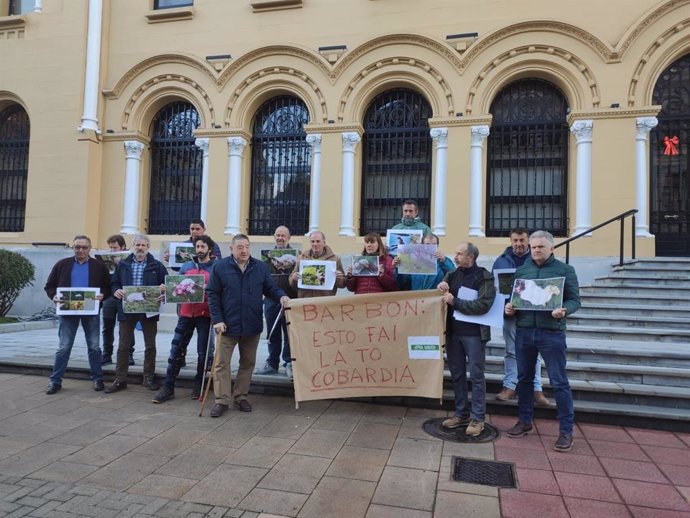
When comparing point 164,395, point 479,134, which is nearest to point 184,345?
point 164,395

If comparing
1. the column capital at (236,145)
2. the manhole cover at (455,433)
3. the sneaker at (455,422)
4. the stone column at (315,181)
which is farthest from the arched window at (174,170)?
the sneaker at (455,422)

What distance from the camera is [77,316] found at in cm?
632

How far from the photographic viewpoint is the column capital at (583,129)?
10141 mm

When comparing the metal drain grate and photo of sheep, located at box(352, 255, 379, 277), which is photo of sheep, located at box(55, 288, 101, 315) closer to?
photo of sheep, located at box(352, 255, 379, 277)

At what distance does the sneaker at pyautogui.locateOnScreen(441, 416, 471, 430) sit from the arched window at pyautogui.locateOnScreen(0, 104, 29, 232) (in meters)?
13.4

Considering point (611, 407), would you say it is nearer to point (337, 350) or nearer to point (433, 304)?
A: point (433, 304)

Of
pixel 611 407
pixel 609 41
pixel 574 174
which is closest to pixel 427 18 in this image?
pixel 609 41

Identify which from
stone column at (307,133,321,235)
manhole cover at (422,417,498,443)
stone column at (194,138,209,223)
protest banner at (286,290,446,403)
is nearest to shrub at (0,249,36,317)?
stone column at (194,138,209,223)

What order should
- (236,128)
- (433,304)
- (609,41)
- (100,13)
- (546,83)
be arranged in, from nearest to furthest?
(433,304) < (609,41) < (546,83) < (236,128) < (100,13)

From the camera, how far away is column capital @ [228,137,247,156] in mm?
11938

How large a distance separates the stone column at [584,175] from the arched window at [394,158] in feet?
10.5

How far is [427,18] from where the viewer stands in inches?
435

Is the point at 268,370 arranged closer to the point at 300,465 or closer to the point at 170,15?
the point at 300,465

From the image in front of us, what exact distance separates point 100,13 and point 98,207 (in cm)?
513
